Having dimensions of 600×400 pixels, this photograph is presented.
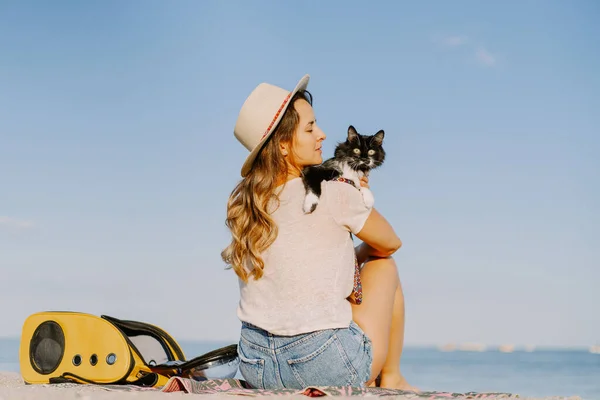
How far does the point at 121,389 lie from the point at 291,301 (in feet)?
2.74

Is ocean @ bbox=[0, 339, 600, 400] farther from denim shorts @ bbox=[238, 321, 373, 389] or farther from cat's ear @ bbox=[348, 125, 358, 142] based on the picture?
denim shorts @ bbox=[238, 321, 373, 389]

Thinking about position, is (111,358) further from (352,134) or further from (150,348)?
(352,134)

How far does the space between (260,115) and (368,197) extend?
2.02 feet

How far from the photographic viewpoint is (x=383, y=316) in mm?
2895

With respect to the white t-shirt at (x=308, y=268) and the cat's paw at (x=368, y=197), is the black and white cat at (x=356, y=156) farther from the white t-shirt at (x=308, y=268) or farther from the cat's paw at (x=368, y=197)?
the white t-shirt at (x=308, y=268)

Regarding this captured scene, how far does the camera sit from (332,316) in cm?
271

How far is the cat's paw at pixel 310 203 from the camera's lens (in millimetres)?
2756

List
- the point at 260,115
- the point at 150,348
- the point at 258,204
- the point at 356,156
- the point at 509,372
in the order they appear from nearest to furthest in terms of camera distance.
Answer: the point at 258,204
the point at 260,115
the point at 150,348
the point at 356,156
the point at 509,372

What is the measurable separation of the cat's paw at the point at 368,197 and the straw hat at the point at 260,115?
525 millimetres

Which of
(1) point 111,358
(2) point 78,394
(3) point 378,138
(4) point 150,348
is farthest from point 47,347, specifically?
(3) point 378,138

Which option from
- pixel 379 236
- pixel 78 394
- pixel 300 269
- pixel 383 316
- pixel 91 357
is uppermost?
pixel 379 236

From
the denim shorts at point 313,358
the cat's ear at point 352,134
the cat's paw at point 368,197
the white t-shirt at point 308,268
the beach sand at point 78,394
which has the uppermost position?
the cat's ear at point 352,134

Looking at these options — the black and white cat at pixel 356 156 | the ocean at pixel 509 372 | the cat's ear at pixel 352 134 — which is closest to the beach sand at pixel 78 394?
the black and white cat at pixel 356 156

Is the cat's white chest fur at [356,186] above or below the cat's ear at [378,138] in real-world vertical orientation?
below
